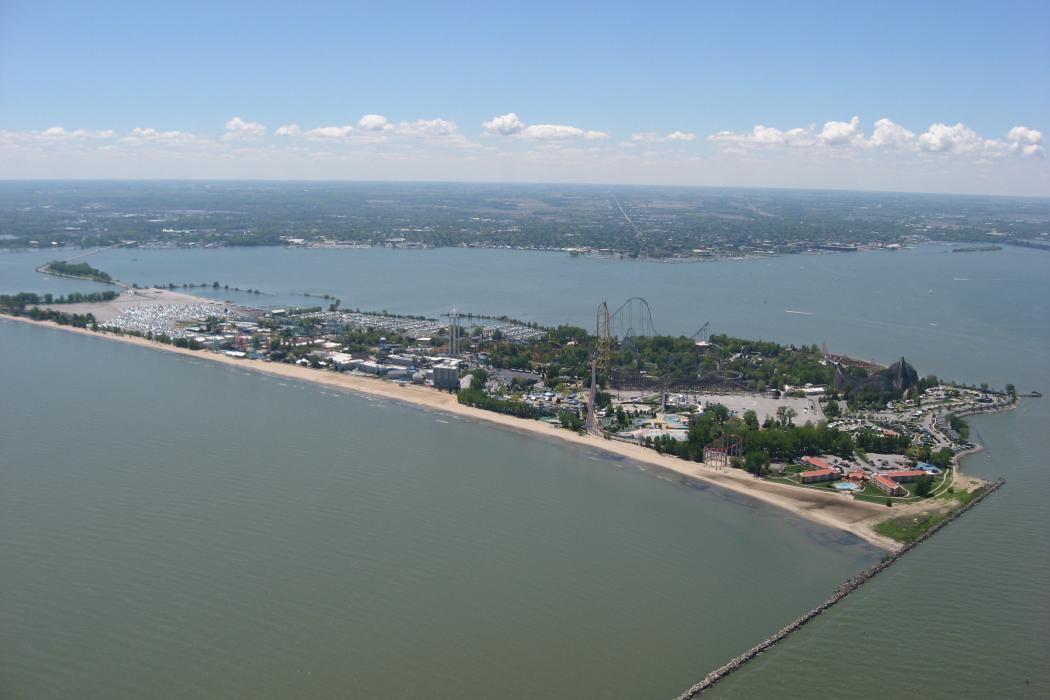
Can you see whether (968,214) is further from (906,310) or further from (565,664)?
(565,664)

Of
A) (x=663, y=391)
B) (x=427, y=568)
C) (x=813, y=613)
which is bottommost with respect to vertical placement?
(x=813, y=613)

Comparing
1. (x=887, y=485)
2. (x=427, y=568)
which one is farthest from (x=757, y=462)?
(x=427, y=568)

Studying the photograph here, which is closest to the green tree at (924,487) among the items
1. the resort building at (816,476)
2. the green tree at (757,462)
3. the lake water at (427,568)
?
the lake water at (427,568)

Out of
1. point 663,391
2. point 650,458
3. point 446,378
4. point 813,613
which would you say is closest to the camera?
point 813,613

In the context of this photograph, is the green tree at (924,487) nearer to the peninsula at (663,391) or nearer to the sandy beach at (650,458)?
the peninsula at (663,391)

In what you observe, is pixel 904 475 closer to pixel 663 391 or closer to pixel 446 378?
pixel 663 391

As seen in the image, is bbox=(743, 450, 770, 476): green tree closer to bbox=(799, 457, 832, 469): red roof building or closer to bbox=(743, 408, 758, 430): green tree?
bbox=(799, 457, 832, 469): red roof building

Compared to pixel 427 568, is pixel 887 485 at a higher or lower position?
higher
